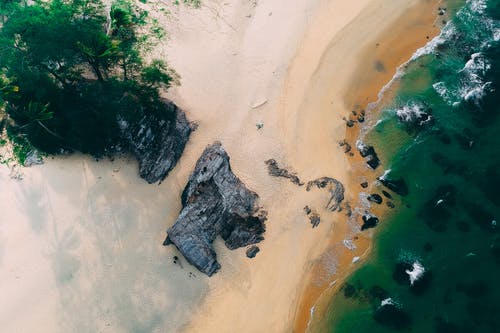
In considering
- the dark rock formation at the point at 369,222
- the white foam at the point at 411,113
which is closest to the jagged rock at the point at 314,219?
the dark rock formation at the point at 369,222

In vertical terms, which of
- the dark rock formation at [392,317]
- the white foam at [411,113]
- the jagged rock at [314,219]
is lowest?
the dark rock formation at [392,317]

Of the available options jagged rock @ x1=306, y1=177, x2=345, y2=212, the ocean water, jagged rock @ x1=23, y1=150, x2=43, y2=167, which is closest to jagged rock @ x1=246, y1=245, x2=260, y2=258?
jagged rock @ x1=306, y1=177, x2=345, y2=212

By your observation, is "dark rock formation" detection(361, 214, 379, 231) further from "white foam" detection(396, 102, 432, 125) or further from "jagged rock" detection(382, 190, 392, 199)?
"white foam" detection(396, 102, 432, 125)

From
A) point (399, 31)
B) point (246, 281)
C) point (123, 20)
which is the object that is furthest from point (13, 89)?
point (399, 31)

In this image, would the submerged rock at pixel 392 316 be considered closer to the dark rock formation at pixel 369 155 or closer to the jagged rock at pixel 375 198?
the jagged rock at pixel 375 198

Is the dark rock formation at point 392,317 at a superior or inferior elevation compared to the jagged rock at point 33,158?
superior

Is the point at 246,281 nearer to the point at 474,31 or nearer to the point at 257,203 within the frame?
the point at 257,203

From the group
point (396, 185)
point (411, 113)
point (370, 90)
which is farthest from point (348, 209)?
point (370, 90)

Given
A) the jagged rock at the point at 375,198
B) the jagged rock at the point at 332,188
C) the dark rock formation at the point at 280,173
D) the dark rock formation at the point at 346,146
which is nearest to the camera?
the jagged rock at the point at 332,188
